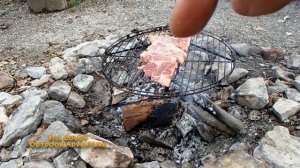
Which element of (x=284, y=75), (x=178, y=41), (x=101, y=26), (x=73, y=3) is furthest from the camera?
(x=73, y=3)

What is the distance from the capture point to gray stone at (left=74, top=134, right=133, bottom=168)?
175cm

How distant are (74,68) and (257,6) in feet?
6.21

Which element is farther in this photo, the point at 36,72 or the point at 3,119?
the point at 36,72

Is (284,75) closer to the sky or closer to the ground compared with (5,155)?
closer to the sky

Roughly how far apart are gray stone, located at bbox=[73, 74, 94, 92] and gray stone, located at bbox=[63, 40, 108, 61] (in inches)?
11.5

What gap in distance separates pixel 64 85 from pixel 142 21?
1.24 m

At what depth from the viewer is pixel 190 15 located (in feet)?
2.66

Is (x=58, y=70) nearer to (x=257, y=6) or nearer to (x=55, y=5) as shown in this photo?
(x=55, y=5)

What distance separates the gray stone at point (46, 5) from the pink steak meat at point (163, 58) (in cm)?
165

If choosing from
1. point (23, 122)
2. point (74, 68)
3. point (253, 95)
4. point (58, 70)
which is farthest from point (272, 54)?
point (23, 122)

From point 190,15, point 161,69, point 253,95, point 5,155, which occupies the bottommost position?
point 5,155

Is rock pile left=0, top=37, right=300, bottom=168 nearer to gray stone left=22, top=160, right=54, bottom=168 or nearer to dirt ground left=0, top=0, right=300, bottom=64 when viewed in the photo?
gray stone left=22, top=160, right=54, bottom=168

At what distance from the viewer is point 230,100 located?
7.15 feet

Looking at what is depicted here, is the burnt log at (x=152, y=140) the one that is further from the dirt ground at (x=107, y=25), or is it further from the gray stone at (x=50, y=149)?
the dirt ground at (x=107, y=25)
